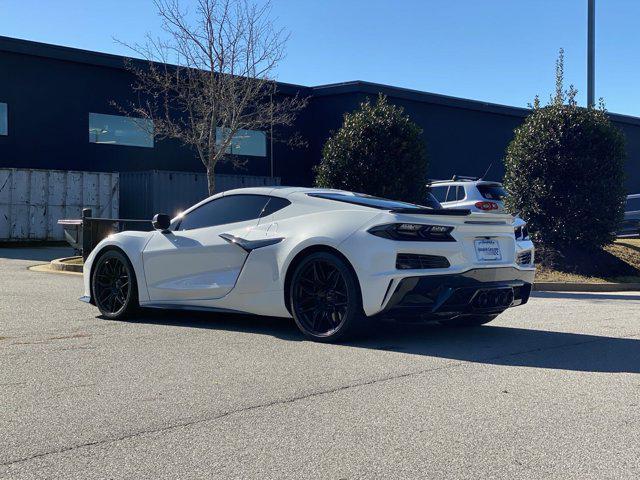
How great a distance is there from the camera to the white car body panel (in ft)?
20.9

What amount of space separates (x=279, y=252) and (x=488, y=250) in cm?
188

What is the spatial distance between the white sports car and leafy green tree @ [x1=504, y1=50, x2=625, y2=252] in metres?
7.71

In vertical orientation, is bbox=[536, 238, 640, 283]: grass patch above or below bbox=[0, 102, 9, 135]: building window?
below

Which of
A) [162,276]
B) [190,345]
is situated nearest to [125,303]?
[162,276]

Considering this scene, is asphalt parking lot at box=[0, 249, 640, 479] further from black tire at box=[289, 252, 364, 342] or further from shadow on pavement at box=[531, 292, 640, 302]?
shadow on pavement at box=[531, 292, 640, 302]

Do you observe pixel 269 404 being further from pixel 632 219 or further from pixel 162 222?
pixel 632 219

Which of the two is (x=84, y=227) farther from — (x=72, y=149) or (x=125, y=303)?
(x=72, y=149)

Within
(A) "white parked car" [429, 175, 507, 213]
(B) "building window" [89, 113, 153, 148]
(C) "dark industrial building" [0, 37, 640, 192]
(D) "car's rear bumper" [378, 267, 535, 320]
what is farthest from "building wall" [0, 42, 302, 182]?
(D) "car's rear bumper" [378, 267, 535, 320]

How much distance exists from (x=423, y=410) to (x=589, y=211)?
11.3 m

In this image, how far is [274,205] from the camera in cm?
745

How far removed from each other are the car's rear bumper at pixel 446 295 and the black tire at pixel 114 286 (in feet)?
10.1

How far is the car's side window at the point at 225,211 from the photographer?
298 inches

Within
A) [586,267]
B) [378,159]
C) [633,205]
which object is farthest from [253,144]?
[586,267]

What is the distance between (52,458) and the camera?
3658 mm
